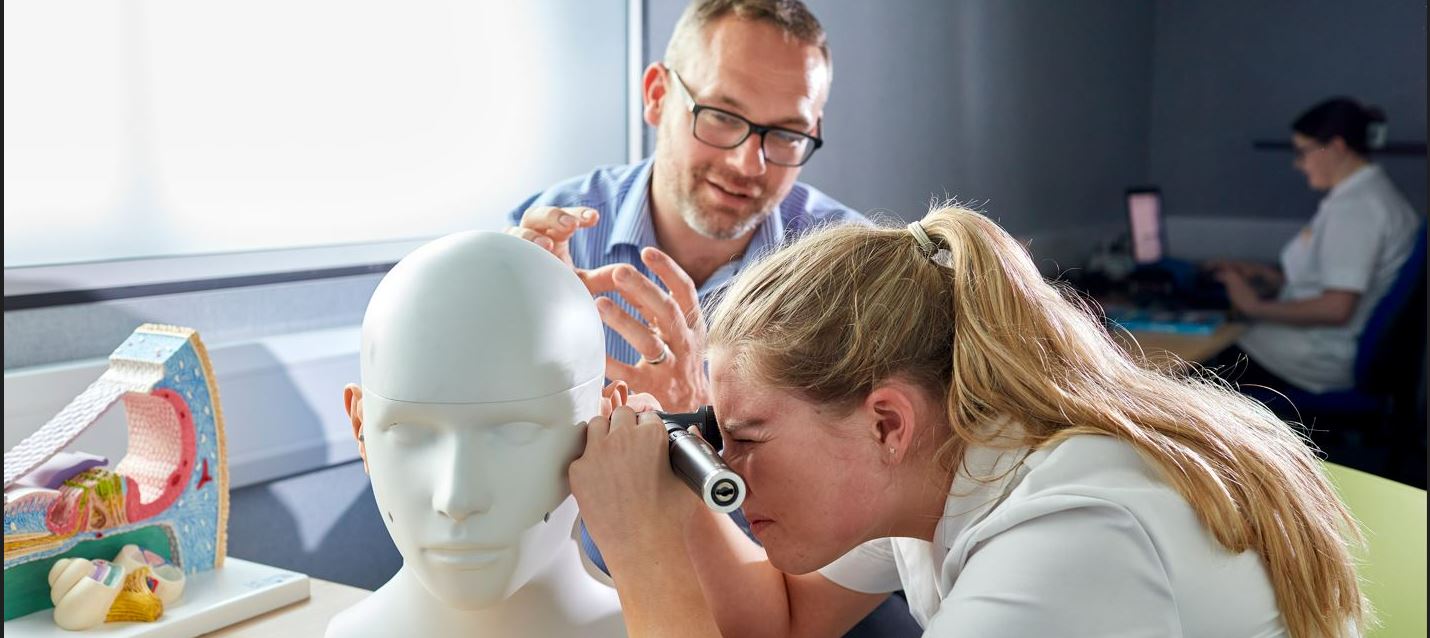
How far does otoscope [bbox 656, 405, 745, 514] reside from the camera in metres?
0.95

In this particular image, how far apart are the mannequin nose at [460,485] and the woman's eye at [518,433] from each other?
30mm

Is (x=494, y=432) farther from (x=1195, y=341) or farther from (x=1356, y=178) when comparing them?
(x=1356, y=178)

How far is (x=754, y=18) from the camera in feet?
6.35

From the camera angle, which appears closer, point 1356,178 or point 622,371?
point 622,371

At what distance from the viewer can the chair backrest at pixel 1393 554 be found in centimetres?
140

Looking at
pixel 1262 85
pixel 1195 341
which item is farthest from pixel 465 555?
pixel 1262 85

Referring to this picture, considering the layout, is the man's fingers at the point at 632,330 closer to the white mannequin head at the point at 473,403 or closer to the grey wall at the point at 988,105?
the white mannequin head at the point at 473,403

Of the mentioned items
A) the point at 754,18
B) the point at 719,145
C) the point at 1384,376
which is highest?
the point at 754,18

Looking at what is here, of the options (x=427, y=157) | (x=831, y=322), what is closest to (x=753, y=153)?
(x=427, y=157)

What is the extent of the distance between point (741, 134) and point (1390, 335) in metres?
2.43

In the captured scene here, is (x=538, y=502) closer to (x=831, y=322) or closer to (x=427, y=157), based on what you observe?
(x=831, y=322)

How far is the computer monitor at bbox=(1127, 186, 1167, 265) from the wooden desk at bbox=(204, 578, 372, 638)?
3.55 meters

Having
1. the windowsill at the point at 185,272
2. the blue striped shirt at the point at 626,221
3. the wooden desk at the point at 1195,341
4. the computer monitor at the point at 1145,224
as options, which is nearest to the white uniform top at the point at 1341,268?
the wooden desk at the point at 1195,341

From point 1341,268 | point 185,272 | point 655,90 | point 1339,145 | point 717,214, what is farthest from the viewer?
point 1339,145
